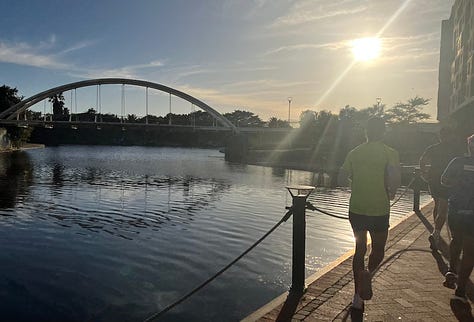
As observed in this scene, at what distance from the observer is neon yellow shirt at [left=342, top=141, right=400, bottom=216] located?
15.9 ft

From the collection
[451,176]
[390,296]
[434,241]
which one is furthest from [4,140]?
[451,176]

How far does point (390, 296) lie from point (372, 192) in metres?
1.39

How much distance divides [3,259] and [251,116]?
175163 mm

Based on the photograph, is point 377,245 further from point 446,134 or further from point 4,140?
point 4,140

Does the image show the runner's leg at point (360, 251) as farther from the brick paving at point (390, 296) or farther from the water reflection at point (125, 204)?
the water reflection at point (125, 204)

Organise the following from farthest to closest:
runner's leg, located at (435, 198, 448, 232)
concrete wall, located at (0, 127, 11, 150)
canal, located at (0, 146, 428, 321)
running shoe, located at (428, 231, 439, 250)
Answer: concrete wall, located at (0, 127, 11, 150)
running shoe, located at (428, 231, 439, 250)
runner's leg, located at (435, 198, 448, 232)
canal, located at (0, 146, 428, 321)

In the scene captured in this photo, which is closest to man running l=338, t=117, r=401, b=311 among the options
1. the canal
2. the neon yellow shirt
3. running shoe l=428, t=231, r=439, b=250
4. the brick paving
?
the neon yellow shirt

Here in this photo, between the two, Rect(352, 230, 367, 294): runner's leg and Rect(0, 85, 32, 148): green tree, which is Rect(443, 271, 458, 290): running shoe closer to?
Rect(352, 230, 367, 294): runner's leg

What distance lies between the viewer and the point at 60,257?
9148 millimetres

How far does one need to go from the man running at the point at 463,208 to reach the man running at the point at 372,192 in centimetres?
77

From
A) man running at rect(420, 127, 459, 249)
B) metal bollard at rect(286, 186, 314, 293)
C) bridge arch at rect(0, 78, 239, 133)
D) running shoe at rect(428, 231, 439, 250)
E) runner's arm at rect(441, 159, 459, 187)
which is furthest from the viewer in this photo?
bridge arch at rect(0, 78, 239, 133)

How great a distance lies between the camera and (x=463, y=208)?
5004mm

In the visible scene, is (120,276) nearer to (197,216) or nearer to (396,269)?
(396,269)

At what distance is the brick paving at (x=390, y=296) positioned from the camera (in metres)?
4.73
